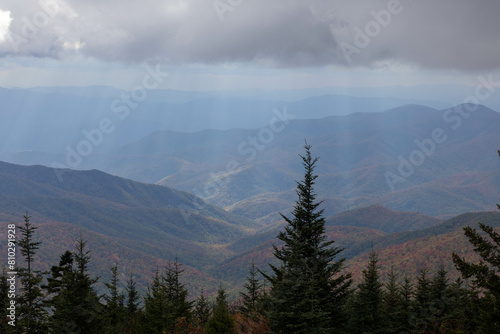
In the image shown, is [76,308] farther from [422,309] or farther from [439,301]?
[439,301]

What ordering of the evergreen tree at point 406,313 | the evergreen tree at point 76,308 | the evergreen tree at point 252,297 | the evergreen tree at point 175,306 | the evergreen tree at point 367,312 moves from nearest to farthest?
1. the evergreen tree at point 367,312
2. the evergreen tree at point 76,308
3. the evergreen tree at point 406,313
4. the evergreen tree at point 175,306
5. the evergreen tree at point 252,297

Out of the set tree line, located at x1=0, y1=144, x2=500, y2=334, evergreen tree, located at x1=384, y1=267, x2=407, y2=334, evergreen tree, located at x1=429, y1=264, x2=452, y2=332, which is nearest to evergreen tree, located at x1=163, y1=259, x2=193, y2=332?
tree line, located at x1=0, y1=144, x2=500, y2=334

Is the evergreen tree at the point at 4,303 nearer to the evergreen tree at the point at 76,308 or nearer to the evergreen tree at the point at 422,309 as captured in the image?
the evergreen tree at the point at 76,308

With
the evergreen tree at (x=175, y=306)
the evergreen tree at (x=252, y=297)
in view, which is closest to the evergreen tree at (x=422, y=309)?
the evergreen tree at (x=252, y=297)

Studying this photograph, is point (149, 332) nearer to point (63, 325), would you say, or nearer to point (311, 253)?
point (63, 325)

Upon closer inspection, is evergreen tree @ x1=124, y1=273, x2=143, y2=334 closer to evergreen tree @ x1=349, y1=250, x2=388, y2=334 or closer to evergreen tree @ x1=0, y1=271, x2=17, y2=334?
evergreen tree @ x1=0, y1=271, x2=17, y2=334

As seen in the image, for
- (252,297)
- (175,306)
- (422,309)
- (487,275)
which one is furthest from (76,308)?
(252,297)

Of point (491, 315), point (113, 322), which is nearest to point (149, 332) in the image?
point (113, 322)

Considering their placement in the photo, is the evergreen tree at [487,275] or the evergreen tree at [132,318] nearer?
the evergreen tree at [487,275]
